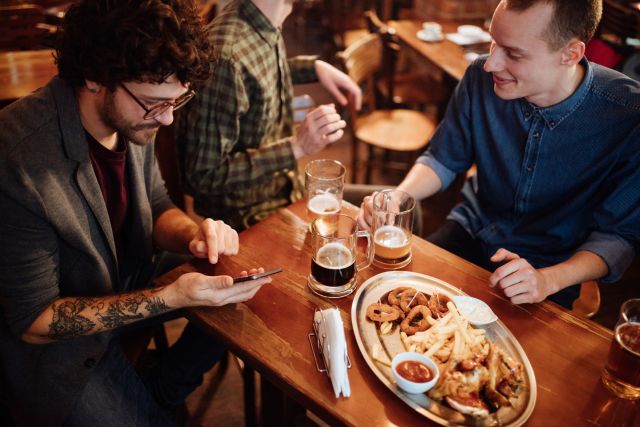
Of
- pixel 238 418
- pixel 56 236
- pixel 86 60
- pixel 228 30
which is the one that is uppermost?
pixel 86 60

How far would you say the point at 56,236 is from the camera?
56.7 inches

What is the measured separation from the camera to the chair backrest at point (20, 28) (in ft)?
11.4

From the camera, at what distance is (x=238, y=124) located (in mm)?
2033

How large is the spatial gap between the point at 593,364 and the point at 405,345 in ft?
1.48

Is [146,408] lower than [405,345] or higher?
lower

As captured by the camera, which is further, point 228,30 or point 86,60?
point 228,30

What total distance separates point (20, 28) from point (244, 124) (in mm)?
2375

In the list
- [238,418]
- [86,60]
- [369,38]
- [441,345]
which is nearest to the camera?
[441,345]

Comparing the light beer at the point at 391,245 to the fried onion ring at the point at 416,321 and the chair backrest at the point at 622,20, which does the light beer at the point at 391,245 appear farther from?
the chair backrest at the point at 622,20

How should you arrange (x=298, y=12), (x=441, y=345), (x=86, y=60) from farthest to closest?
(x=298, y=12)
(x=86, y=60)
(x=441, y=345)

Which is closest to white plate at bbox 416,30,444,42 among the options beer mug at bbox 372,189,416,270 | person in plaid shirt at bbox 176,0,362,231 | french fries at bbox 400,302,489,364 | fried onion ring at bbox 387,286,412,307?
person in plaid shirt at bbox 176,0,362,231

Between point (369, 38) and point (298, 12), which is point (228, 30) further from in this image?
point (298, 12)

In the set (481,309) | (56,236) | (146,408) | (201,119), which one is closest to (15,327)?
(56,236)

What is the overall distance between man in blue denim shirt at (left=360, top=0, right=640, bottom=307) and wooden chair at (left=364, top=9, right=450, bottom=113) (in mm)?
1590
